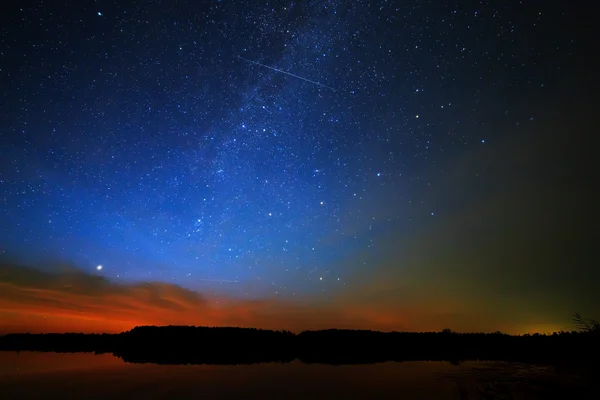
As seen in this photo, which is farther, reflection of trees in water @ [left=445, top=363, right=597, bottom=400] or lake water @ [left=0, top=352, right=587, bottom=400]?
lake water @ [left=0, top=352, right=587, bottom=400]

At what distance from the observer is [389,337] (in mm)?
41562

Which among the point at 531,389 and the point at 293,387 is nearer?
the point at 531,389

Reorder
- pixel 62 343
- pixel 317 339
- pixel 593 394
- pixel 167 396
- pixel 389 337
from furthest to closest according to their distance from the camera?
pixel 62 343 < pixel 317 339 < pixel 389 337 < pixel 167 396 < pixel 593 394

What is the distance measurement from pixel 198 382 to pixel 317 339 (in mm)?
35387

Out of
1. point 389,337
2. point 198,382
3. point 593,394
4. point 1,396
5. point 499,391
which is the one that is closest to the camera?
point 593,394

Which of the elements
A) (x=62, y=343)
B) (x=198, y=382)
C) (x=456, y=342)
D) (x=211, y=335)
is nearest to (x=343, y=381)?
(x=198, y=382)

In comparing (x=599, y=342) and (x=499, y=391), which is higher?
(x=599, y=342)

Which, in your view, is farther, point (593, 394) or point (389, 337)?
point (389, 337)

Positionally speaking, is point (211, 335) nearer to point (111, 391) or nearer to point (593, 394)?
point (111, 391)

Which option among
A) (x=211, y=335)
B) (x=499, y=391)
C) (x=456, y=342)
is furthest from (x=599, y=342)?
(x=211, y=335)

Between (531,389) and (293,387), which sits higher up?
(531,389)

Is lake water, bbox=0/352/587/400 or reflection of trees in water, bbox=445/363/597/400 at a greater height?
reflection of trees in water, bbox=445/363/597/400

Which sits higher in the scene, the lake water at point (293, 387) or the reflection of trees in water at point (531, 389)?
the reflection of trees in water at point (531, 389)

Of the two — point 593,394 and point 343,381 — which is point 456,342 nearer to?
point 343,381
